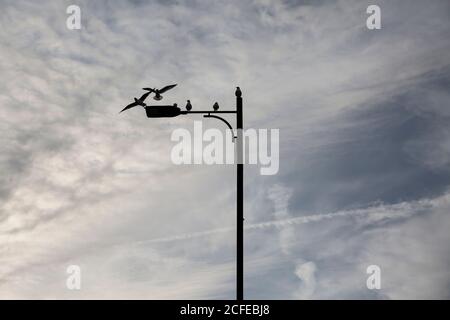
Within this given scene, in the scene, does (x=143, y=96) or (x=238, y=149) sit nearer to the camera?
(x=238, y=149)

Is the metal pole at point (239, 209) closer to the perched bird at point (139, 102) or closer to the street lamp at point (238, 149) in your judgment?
the street lamp at point (238, 149)

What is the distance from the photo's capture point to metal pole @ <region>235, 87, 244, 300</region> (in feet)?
34.9

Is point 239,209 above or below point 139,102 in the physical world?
below

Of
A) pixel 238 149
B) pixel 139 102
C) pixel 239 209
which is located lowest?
pixel 239 209

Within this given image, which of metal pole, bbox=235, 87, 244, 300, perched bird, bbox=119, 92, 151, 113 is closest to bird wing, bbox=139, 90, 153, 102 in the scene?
perched bird, bbox=119, 92, 151, 113

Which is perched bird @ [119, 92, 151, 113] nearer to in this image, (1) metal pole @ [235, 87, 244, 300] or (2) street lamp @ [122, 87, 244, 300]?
(2) street lamp @ [122, 87, 244, 300]

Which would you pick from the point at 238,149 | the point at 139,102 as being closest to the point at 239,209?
the point at 238,149

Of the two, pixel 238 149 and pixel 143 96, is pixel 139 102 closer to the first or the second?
pixel 143 96

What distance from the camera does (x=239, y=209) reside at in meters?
11.0

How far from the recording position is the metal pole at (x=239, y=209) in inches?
419
